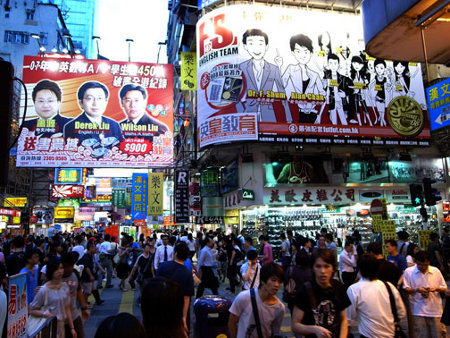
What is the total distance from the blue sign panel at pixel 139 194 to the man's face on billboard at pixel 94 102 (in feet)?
15.6

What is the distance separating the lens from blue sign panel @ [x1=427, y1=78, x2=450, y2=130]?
6.85 m

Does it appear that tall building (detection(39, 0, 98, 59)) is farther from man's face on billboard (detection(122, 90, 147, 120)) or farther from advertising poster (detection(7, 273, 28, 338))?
advertising poster (detection(7, 273, 28, 338))

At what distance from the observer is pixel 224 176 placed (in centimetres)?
2325

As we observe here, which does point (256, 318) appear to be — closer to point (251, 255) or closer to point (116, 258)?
point (251, 255)

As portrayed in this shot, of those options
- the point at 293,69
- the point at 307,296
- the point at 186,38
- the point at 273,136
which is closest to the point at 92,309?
the point at 307,296

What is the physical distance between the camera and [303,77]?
63.1ft

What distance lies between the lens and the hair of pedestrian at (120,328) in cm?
177

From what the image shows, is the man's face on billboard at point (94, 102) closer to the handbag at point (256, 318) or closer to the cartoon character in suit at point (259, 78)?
the cartoon character in suit at point (259, 78)

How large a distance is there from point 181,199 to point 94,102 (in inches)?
264

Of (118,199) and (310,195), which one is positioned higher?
(118,199)

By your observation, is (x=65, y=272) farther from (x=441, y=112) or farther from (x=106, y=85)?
(x=106, y=85)

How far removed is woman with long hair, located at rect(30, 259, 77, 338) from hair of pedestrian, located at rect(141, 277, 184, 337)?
2.92 meters

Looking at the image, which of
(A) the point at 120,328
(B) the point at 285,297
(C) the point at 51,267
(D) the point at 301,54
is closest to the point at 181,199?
(D) the point at 301,54

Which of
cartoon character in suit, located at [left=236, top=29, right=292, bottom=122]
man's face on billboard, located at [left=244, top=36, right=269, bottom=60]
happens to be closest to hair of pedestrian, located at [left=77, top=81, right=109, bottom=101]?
cartoon character in suit, located at [left=236, top=29, right=292, bottom=122]
